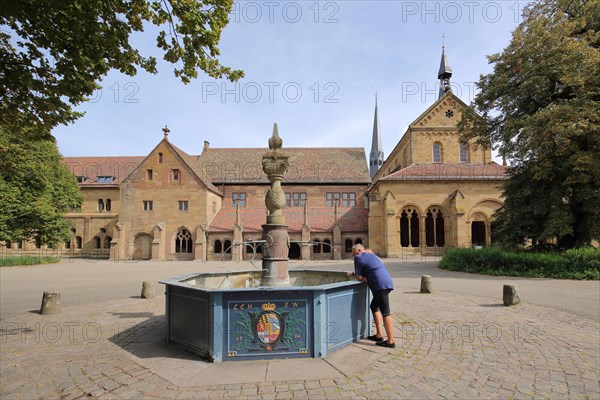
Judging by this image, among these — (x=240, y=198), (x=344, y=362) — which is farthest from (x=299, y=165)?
(x=344, y=362)

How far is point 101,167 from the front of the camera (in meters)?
40.7

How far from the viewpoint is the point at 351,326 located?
17.9ft

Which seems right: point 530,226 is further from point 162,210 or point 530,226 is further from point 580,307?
point 162,210

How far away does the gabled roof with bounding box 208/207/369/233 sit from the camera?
31.2 metres

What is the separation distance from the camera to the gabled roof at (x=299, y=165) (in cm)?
3688

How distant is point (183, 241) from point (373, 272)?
A: 97.7 ft

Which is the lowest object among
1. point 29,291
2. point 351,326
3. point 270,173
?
point 29,291

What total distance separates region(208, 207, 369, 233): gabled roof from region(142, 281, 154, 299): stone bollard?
20.2 m

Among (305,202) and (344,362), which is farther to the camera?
(305,202)

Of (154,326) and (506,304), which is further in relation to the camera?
(506,304)

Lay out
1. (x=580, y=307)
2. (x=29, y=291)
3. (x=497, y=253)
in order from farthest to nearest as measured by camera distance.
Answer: (x=497, y=253) < (x=29, y=291) < (x=580, y=307)

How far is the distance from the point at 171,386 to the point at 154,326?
3.21 meters

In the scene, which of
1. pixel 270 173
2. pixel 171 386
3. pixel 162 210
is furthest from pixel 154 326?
pixel 162 210

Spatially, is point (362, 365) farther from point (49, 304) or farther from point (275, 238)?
point (49, 304)
